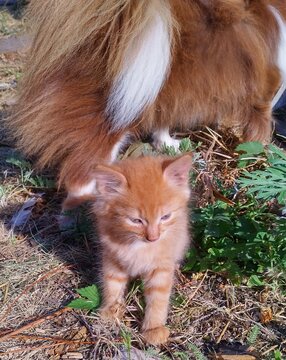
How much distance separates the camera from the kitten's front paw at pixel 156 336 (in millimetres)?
1784

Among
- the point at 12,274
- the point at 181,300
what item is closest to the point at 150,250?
the point at 181,300

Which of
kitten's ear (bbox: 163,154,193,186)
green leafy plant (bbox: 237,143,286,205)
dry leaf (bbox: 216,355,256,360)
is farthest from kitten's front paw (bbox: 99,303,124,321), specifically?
green leafy plant (bbox: 237,143,286,205)

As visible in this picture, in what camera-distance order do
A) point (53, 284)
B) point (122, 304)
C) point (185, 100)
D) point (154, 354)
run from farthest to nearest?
point (185, 100) → point (53, 284) → point (122, 304) → point (154, 354)

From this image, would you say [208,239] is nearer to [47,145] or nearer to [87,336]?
[87,336]

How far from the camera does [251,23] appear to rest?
2.26m

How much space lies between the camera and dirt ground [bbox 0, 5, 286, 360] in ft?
5.88

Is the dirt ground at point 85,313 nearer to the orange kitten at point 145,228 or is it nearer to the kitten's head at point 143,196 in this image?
the orange kitten at point 145,228

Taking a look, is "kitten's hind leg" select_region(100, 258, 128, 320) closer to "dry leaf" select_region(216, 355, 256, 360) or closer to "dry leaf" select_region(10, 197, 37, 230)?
"dry leaf" select_region(216, 355, 256, 360)

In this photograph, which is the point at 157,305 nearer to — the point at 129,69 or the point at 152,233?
the point at 152,233

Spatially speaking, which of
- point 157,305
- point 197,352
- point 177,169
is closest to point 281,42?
point 177,169

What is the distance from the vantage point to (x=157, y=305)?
1.81 meters

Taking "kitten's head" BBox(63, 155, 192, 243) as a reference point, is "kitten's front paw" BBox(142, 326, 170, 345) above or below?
below

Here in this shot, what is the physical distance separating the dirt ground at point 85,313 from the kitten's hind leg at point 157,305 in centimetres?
4

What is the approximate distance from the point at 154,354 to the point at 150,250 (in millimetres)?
319
